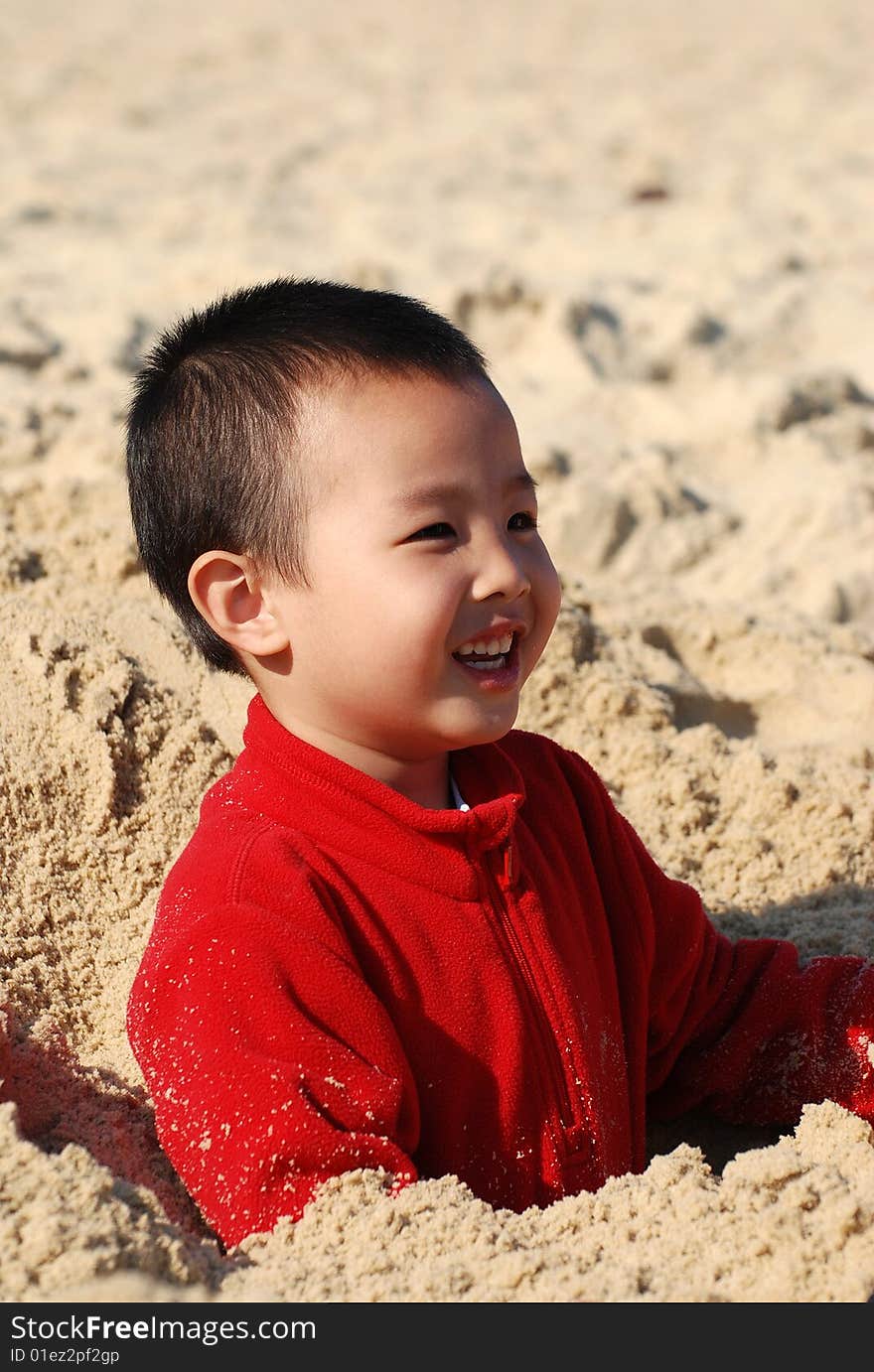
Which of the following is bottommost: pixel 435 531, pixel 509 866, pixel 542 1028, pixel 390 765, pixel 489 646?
pixel 542 1028

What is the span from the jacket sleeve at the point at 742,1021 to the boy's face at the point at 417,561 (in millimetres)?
413

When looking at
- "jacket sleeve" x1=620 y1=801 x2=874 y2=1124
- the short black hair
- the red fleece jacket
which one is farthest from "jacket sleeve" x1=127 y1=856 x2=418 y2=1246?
"jacket sleeve" x1=620 y1=801 x2=874 y2=1124

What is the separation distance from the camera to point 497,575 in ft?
4.97

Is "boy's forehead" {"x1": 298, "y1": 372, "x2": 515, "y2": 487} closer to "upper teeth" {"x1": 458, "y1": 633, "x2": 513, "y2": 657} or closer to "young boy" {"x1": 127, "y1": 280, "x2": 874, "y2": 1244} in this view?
"young boy" {"x1": 127, "y1": 280, "x2": 874, "y2": 1244}

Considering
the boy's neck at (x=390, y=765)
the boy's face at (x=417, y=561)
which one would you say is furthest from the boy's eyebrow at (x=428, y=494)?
the boy's neck at (x=390, y=765)

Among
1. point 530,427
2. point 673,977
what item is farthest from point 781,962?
point 530,427

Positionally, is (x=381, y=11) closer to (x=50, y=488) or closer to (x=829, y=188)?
(x=829, y=188)

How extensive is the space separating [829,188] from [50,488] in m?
4.19

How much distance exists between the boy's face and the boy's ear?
4 cm

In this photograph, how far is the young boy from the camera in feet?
4.70

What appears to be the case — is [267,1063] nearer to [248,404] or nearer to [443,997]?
[443,997]

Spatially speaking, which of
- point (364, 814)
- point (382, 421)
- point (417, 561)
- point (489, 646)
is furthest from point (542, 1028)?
point (382, 421)

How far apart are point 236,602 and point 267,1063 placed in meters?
0.50

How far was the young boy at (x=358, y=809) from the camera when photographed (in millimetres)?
1434
